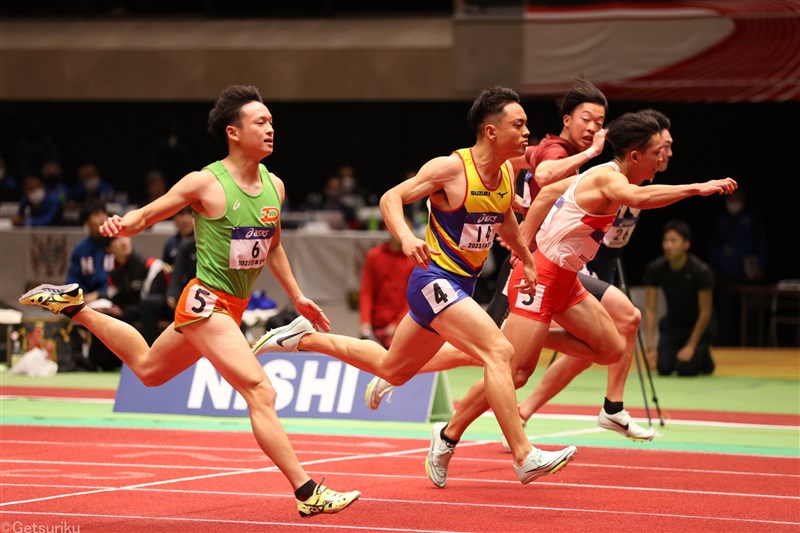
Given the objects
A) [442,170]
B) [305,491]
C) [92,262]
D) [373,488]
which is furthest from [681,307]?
[305,491]

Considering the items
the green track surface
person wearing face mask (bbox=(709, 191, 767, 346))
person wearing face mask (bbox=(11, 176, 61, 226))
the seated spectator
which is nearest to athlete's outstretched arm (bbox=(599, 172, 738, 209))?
the green track surface

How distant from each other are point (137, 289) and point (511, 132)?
846 centimetres

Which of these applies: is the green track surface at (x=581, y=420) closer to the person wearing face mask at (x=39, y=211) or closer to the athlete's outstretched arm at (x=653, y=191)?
the athlete's outstretched arm at (x=653, y=191)

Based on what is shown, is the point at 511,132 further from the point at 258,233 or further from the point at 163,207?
the point at 163,207

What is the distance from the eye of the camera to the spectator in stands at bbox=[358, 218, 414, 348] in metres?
14.7

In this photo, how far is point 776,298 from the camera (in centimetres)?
1873

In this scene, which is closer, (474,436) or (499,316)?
(499,316)

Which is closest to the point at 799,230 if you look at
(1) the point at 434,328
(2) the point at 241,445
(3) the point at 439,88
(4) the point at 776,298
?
(4) the point at 776,298

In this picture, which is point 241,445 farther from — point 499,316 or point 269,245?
point 269,245

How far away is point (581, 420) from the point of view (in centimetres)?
1210

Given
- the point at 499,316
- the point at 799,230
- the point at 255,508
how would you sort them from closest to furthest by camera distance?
the point at 255,508, the point at 499,316, the point at 799,230

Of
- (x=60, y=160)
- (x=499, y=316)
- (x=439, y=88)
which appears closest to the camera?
(x=499, y=316)

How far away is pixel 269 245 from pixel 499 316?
111 inches

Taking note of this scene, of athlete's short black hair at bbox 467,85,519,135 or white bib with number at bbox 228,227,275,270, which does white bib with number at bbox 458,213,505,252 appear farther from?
white bib with number at bbox 228,227,275,270
